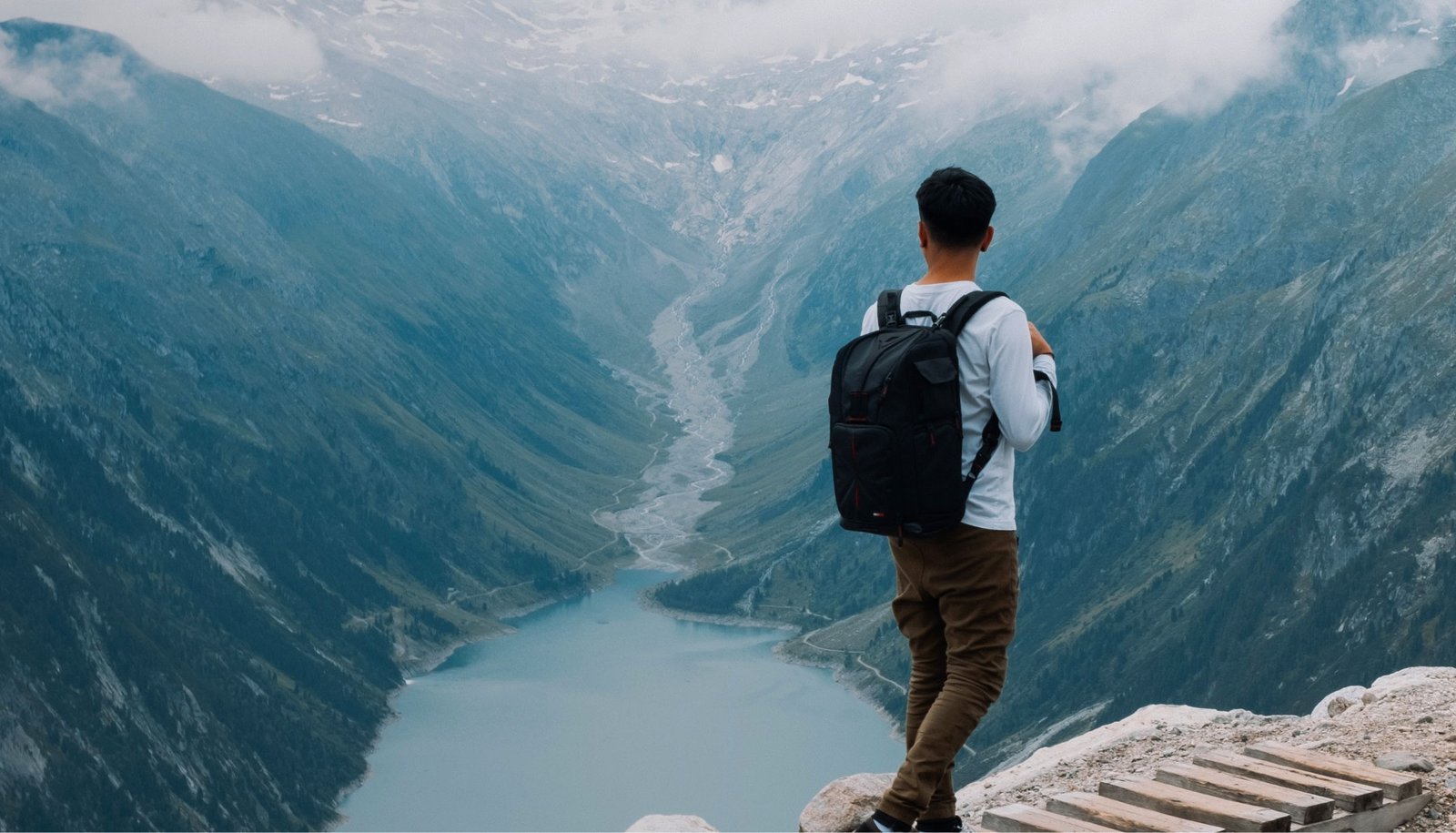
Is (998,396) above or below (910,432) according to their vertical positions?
above

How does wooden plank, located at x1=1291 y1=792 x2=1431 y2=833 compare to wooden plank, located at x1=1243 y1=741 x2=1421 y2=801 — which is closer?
wooden plank, located at x1=1291 y1=792 x2=1431 y2=833

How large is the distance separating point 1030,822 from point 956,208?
5.03m

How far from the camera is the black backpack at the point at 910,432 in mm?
11828

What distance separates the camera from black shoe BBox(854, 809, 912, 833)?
41.2 ft

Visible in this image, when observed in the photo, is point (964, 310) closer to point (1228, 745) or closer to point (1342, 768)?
point (1342, 768)

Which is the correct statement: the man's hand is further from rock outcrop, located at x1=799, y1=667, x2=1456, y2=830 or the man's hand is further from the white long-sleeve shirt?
rock outcrop, located at x1=799, y1=667, x2=1456, y2=830

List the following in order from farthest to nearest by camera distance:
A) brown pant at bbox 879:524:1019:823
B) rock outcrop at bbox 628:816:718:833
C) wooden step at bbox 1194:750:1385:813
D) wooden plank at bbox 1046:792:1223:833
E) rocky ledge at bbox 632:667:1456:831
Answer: rock outcrop at bbox 628:816:718:833 < rocky ledge at bbox 632:667:1456:831 < wooden step at bbox 1194:750:1385:813 < wooden plank at bbox 1046:792:1223:833 < brown pant at bbox 879:524:1019:823

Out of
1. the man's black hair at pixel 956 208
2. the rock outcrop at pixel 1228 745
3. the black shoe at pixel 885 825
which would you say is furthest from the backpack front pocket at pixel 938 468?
the rock outcrop at pixel 1228 745

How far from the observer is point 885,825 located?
1260 centimetres

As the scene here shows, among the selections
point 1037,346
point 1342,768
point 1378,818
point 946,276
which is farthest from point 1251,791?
point 946,276

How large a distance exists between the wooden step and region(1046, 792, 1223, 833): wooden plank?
154cm

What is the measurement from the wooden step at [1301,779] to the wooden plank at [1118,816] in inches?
60.7

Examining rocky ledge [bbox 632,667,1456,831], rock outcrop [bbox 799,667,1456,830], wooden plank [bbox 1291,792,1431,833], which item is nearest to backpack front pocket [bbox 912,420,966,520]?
wooden plank [bbox 1291,792,1431,833]

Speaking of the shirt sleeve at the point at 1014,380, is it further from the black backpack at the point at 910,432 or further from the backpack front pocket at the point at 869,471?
the backpack front pocket at the point at 869,471
